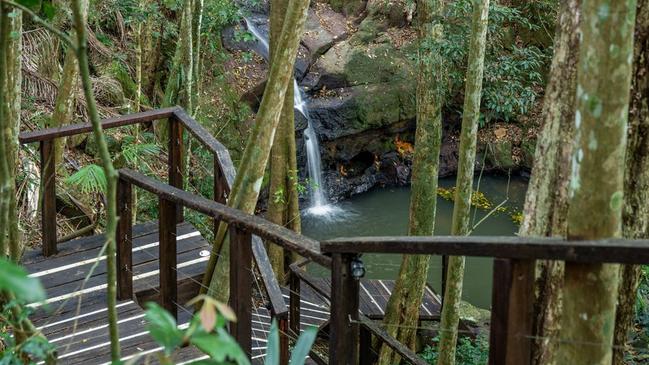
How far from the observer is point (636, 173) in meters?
2.83

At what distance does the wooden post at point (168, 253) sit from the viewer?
432cm

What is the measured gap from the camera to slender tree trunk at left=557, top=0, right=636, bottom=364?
201 cm

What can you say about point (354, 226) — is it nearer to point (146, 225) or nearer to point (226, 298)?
point (146, 225)

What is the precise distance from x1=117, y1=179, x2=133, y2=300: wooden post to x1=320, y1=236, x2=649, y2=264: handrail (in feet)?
8.36

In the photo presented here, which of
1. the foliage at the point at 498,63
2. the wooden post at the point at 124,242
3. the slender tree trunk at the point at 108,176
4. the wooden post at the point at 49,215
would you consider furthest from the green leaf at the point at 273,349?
the foliage at the point at 498,63

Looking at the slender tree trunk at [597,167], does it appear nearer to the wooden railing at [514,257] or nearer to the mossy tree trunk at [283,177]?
the wooden railing at [514,257]

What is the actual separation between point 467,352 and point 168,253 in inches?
245

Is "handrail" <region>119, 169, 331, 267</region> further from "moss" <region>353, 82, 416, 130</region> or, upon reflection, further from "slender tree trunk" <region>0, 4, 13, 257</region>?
"moss" <region>353, 82, 416, 130</region>

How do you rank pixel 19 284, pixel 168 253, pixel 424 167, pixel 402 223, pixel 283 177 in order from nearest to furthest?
pixel 19 284, pixel 168 253, pixel 424 167, pixel 283 177, pixel 402 223

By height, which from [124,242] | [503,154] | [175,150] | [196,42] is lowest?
[503,154]

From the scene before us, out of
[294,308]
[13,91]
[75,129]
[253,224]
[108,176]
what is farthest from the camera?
[294,308]

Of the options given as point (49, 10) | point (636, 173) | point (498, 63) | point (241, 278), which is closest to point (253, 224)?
point (241, 278)

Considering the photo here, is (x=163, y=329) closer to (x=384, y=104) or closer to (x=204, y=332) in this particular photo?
(x=204, y=332)

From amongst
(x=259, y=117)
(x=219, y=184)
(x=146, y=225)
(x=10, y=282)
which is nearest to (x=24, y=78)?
(x=146, y=225)
